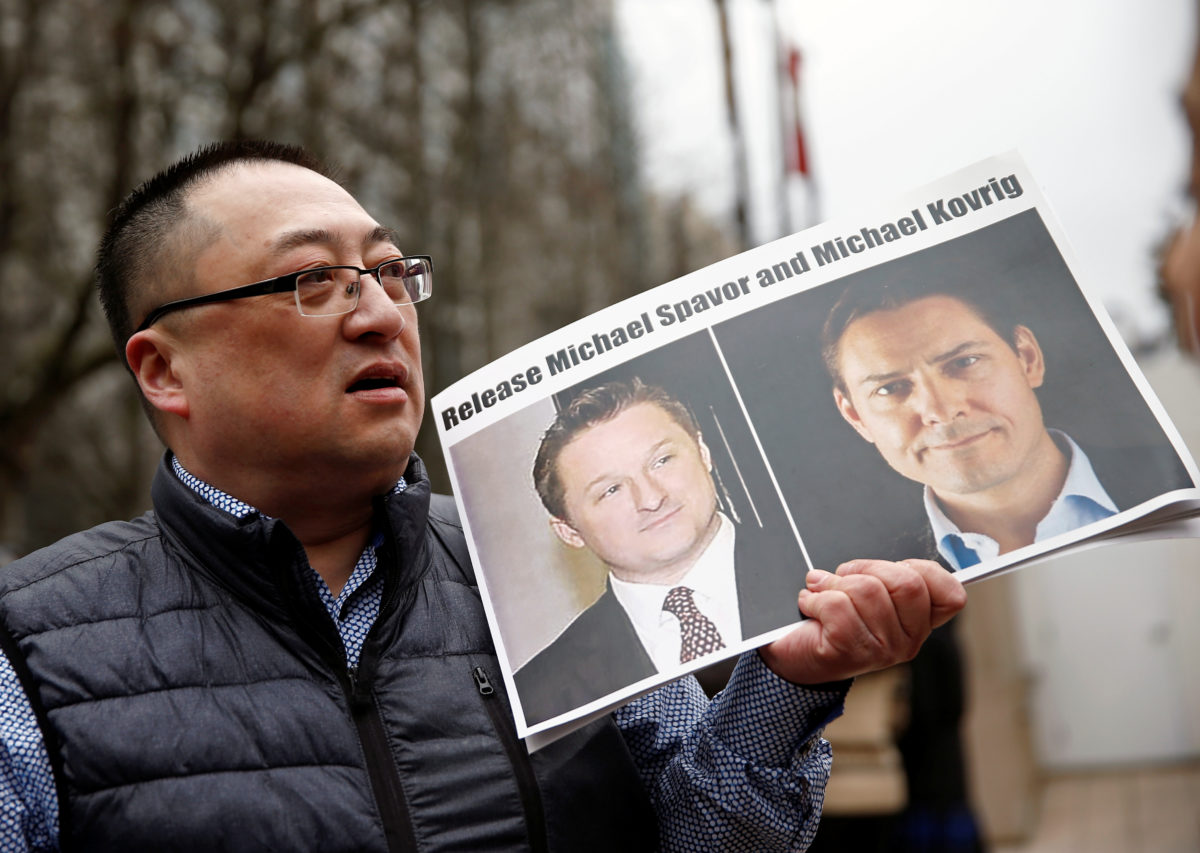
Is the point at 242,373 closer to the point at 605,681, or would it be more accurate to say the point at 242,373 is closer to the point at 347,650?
the point at 347,650

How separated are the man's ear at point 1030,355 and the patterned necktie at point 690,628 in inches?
18.8

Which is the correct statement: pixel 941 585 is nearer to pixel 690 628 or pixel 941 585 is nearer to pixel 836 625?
pixel 836 625

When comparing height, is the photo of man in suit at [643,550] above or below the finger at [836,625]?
above

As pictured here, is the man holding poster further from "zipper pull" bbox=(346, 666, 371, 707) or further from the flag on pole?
the flag on pole

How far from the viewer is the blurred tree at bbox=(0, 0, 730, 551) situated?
903 cm

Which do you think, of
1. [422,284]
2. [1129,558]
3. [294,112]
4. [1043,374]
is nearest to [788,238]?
[1043,374]

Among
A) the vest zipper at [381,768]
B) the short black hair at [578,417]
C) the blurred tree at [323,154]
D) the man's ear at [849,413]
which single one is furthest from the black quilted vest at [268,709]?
the blurred tree at [323,154]

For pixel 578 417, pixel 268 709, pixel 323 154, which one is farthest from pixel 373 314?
pixel 323 154

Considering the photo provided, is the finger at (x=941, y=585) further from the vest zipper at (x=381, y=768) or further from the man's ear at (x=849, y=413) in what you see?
the vest zipper at (x=381, y=768)

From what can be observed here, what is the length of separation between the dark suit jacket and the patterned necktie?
0.04 meters

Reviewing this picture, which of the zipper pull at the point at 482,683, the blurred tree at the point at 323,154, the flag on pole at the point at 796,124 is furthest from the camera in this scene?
the flag on pole at the point at 796,124

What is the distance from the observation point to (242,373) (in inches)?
65.4

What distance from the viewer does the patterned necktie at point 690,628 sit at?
4.64ft

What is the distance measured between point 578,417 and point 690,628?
1.05ft
